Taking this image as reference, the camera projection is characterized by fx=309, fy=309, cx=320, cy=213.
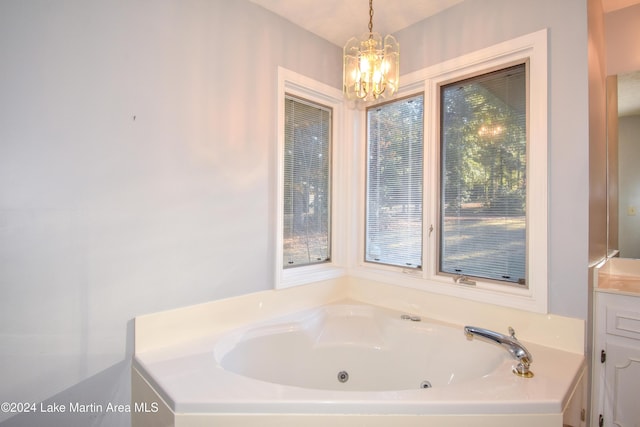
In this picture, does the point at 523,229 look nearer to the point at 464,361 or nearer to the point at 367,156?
the point at 464,361

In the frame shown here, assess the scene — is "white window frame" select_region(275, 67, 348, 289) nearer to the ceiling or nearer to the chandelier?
the ceiling

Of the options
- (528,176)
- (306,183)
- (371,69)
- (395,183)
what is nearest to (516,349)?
(528,176)

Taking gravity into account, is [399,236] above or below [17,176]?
below

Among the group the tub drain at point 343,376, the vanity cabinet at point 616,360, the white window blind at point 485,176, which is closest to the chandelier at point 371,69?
the white window blind at point 485,176

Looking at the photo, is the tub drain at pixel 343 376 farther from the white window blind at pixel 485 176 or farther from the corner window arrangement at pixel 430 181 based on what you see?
the white window blind at pixel 485 176

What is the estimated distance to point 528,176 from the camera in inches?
66.3

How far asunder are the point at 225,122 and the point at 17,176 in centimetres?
95

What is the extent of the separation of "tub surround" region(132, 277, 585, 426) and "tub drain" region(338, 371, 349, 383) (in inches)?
25.4

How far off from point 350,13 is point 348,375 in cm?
238

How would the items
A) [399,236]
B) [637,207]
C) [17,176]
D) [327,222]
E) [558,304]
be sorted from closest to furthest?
[17,176] → [558,304] → [637,207] → [399,236] → [327,222]

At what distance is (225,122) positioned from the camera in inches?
70.9

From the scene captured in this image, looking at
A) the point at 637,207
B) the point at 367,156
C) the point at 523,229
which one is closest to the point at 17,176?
the point at 367,156

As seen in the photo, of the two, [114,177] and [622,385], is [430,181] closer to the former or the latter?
[622,385]

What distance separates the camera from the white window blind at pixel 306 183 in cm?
223
